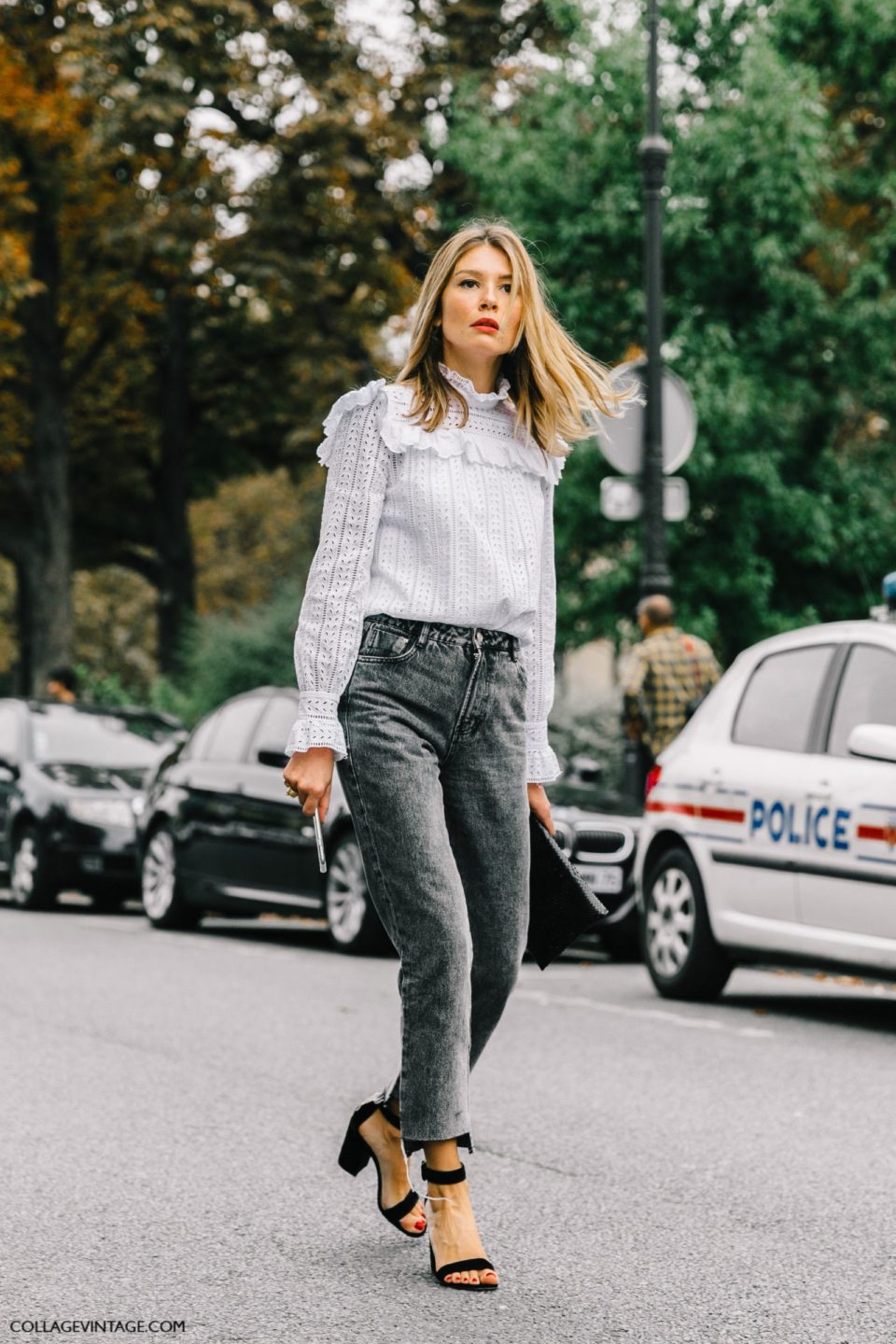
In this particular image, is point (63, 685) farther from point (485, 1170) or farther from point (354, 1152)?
point (354, 1152)

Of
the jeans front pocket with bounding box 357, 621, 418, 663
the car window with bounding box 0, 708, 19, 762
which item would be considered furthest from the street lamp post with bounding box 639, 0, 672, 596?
the jeans front pocket with bounding box 357, 621, 418, 663

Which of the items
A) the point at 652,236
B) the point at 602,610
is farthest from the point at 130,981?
the point at 602,610

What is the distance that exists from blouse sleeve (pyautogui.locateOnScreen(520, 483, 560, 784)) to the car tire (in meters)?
4.86

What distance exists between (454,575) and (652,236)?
11375 mm

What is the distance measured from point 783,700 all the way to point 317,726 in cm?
533

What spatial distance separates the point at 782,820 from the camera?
8820 mm

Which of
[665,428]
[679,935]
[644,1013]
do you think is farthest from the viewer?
[665,428]

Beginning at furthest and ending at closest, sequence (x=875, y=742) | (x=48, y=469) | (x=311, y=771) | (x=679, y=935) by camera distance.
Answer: (x=48, y=469) < (x=679, y=935) < (x=875, y=742) < (x=311, y=771)

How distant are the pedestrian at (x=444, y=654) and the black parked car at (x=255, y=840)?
7.13 meters

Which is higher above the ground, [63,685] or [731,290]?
[731,290]

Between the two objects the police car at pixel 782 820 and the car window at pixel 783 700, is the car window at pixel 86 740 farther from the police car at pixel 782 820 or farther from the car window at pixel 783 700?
the car window at pixel 783 700

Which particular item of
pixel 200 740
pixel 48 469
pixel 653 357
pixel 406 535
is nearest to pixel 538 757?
pixel 406 535

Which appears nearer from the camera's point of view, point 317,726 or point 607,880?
point 317,726

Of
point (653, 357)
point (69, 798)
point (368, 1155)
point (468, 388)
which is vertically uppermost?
point (653, 357)
